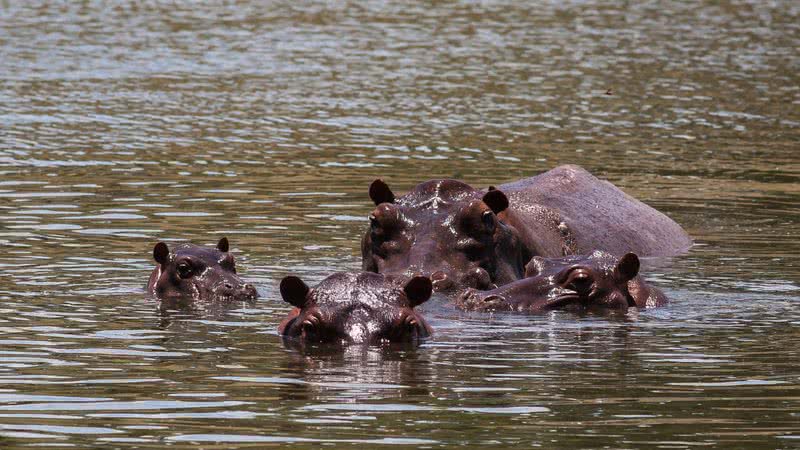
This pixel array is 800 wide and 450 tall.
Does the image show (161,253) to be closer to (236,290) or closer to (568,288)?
(236,290)

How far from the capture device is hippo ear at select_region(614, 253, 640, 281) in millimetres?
12570

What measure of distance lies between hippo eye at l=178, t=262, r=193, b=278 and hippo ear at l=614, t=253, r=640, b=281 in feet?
10.4

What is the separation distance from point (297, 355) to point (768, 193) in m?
10.4

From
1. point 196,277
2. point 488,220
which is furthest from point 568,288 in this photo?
point 196,277

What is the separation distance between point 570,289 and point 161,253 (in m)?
3.08

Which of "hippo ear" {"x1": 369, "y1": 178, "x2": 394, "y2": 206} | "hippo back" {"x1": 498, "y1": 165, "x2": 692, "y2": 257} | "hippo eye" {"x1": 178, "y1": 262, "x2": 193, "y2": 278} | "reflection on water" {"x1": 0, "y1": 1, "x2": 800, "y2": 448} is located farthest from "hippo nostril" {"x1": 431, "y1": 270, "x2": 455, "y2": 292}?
"hippo eye" {"x1": 178, "y1": 262, "x2": 193, "y2": 278}

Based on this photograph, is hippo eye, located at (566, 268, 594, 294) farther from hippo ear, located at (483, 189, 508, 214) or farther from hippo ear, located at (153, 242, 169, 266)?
hippo ear, located at (153, 242, 169, 266)

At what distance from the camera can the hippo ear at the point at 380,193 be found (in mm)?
13766

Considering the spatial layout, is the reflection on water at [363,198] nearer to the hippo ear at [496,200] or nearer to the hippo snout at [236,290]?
the hippo snout at [236,290]

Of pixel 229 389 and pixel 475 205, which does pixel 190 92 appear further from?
pixel 229 389

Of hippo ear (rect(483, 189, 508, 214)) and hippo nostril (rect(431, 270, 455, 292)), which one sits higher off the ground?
hippo ear (rect(483, 189, 508, 214))

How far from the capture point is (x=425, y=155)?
22.7 metres

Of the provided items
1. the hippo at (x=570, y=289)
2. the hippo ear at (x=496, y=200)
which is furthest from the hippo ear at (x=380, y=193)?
the hippo at (x=570, y=289)

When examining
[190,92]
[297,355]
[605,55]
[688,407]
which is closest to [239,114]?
[190,92]
